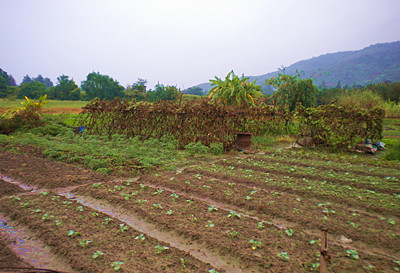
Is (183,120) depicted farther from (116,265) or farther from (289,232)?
(116,265)

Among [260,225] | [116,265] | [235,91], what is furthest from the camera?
[235,91]

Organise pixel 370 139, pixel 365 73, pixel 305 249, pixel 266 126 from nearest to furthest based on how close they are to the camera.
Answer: pixel 305 249 < pixel 370 139 < pixel 266 126 < pixel 365 73

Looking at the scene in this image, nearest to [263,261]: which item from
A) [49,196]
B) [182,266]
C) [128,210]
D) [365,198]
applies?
[182,266]

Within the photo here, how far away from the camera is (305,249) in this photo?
3.53m

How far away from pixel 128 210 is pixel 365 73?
195 metres

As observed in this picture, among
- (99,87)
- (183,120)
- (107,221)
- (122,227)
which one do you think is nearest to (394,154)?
(183,120)

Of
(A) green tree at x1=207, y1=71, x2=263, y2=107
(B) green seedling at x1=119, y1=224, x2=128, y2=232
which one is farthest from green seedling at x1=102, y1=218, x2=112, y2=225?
(A) green tree at x1=207, y1=71, x2=263, y2=107

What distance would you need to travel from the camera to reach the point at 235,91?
21.8 metres

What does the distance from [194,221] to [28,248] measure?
7.54ft

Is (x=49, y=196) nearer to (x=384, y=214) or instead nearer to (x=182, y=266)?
(x=182, y=266)

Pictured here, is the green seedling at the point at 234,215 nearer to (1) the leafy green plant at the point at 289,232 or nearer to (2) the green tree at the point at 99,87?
(1) the leafy green plant at the point at 289,232

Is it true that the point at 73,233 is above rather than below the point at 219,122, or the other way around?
below

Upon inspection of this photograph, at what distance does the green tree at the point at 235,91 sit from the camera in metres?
21.4

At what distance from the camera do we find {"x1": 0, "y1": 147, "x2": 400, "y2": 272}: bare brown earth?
3.27m
